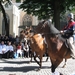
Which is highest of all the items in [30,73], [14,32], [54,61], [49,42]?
[49,42]

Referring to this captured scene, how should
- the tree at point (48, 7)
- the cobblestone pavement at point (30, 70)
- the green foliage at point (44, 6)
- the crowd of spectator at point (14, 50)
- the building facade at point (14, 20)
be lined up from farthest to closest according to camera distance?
the building facade at point (14, 20)
the green foliage at point (44, 6)
the tree at point (48, 7)
the crowd of spectator at point (14, 50)
the cobblestone pavement at point (30, 70)

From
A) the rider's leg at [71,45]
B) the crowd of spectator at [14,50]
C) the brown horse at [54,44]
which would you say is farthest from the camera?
the crowd of spectator at [14,50]

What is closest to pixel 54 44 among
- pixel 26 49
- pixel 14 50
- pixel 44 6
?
pixel 14 50

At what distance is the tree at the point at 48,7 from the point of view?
87.4ft

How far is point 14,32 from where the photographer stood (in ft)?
161

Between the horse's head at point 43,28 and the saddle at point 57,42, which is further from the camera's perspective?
the horse's head at point 43,28

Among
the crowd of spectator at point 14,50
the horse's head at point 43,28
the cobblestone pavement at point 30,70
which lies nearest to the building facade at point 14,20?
the crowd of spectator at point 14,50

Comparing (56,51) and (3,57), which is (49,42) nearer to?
(56,51)

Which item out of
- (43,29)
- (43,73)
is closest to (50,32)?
(43,29)

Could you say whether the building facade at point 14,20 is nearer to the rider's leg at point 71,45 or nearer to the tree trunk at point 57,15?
the tree trunk at point 57,15

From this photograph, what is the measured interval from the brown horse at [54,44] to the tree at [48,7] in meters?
16.0

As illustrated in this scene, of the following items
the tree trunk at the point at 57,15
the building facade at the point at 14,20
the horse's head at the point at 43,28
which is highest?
the horse's head at the point at 43,28

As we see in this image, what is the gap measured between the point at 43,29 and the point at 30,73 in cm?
349

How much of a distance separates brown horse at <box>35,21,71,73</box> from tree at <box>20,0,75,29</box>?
630 inches
